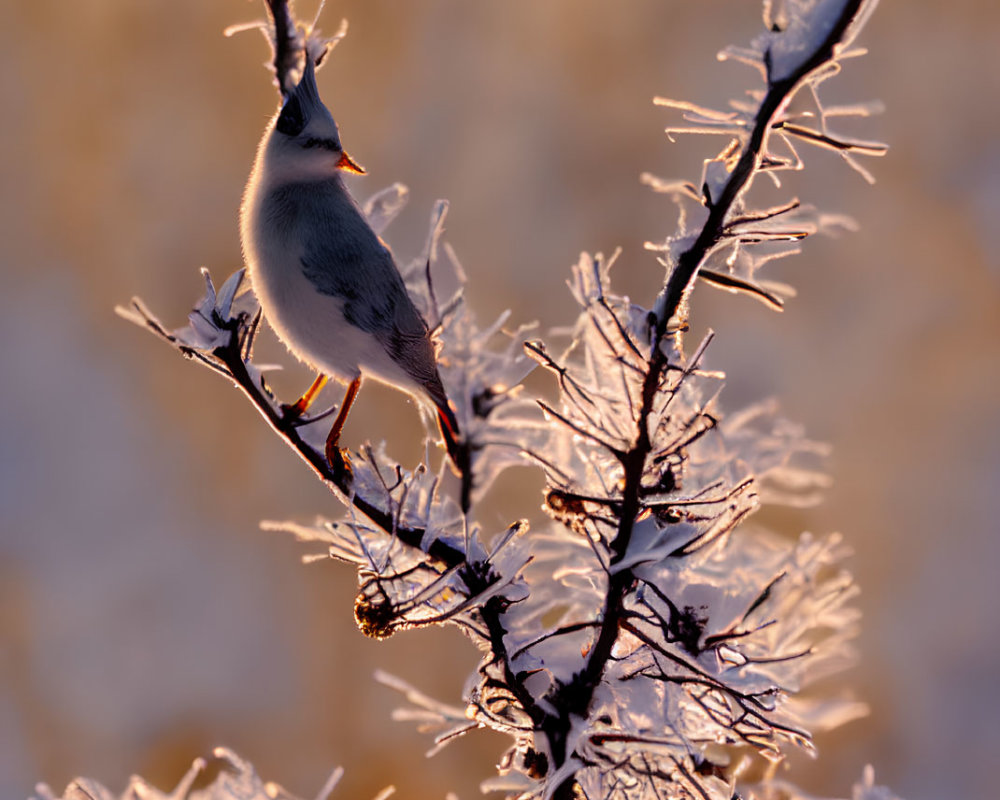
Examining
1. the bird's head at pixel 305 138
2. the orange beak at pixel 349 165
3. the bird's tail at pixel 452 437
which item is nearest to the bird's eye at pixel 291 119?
the bird's head at pixel 305 138

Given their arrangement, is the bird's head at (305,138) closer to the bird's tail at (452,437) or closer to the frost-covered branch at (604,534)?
the frost-covered branch at (604,534)

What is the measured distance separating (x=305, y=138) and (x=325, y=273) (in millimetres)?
221

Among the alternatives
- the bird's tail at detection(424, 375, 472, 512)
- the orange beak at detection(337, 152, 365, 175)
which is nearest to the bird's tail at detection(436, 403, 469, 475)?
the bird's tail at detection(424, 375, 472, 512)

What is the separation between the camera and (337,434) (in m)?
1.14

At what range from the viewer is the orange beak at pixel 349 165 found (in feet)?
3.73

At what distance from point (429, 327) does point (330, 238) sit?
27 cm

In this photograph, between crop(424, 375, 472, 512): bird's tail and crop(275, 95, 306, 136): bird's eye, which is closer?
crop(275, 95, 306, 136): bird's eye

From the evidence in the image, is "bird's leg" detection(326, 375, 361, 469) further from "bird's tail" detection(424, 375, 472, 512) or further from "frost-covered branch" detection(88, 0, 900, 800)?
"bird's tail" detection(424, 375, 472, 512)

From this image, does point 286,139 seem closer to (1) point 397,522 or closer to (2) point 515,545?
(1) point 397,522

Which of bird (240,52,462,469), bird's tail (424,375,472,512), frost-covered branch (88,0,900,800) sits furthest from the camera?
bird's tail (424,375,472,512)

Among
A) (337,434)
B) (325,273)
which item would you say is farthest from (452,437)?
(325,273)

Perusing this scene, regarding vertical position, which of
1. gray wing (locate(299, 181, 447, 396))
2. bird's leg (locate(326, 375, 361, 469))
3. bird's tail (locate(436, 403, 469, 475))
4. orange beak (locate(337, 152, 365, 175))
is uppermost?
orange beak (locate(337, 152, 365, 175))

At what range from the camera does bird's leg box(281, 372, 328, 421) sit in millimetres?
1125

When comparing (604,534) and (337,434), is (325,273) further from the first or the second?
(604,534)
